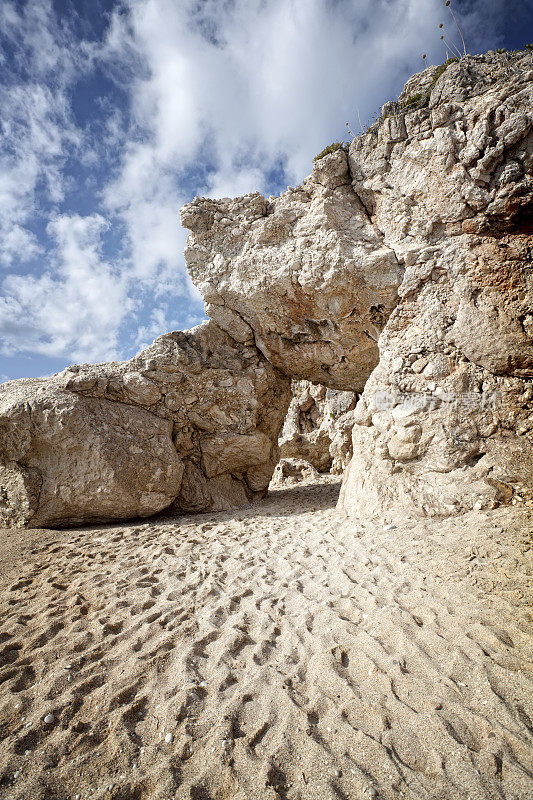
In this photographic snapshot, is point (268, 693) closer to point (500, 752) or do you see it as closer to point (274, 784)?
point (274, 784)

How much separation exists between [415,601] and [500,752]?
1.57m

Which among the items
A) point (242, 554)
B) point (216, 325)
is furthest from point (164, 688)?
point (216, 325)

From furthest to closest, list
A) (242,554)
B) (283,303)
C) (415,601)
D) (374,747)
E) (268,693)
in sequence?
1. (283,303)
2. (242,554)
3. (415,601)
4. (268,693)
5. (374,747)

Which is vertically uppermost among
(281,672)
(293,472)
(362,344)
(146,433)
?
(362,344)

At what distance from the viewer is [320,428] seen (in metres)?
16.1

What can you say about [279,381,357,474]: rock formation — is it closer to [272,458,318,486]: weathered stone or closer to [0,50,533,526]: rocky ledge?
[272,458,318,486]: weathered stone

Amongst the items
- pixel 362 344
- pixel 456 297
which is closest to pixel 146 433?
Answer: pixel 362 344

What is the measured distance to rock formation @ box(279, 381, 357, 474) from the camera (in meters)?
14.3

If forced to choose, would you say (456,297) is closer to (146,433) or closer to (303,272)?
(303,272)

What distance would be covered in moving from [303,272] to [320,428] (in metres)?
9.35

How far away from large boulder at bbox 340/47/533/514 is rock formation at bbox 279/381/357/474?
701 cm

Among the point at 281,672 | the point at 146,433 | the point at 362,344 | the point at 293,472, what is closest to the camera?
the point at 281,672

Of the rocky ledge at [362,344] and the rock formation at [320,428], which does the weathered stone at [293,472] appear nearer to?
the rock formation at [320,428]

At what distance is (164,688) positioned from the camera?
2.88m
